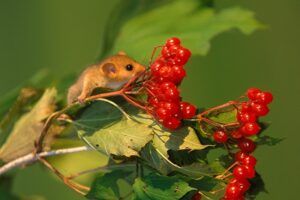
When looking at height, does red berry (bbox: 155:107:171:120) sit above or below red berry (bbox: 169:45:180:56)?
below

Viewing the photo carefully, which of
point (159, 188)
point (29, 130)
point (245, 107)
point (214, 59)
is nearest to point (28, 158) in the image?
point (29, 130)

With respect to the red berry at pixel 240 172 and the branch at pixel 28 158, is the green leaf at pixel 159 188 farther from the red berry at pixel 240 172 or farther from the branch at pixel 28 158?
the branch at pixel 28 158

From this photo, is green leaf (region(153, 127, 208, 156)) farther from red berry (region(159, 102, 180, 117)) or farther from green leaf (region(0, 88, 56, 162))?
green leaf (region(0, 88, 56, 162))

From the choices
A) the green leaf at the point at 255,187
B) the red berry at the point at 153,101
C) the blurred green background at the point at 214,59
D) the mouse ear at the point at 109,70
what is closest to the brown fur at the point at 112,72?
the mouse ear at the point at 109,70

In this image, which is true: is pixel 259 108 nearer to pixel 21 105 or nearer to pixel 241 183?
pixel 241 183

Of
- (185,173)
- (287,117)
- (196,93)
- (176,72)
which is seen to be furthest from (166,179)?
(196,93)

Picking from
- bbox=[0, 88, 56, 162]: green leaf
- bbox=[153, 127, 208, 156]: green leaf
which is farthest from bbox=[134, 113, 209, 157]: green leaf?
bbox=[0, 88, 56, 162]: green leaf
